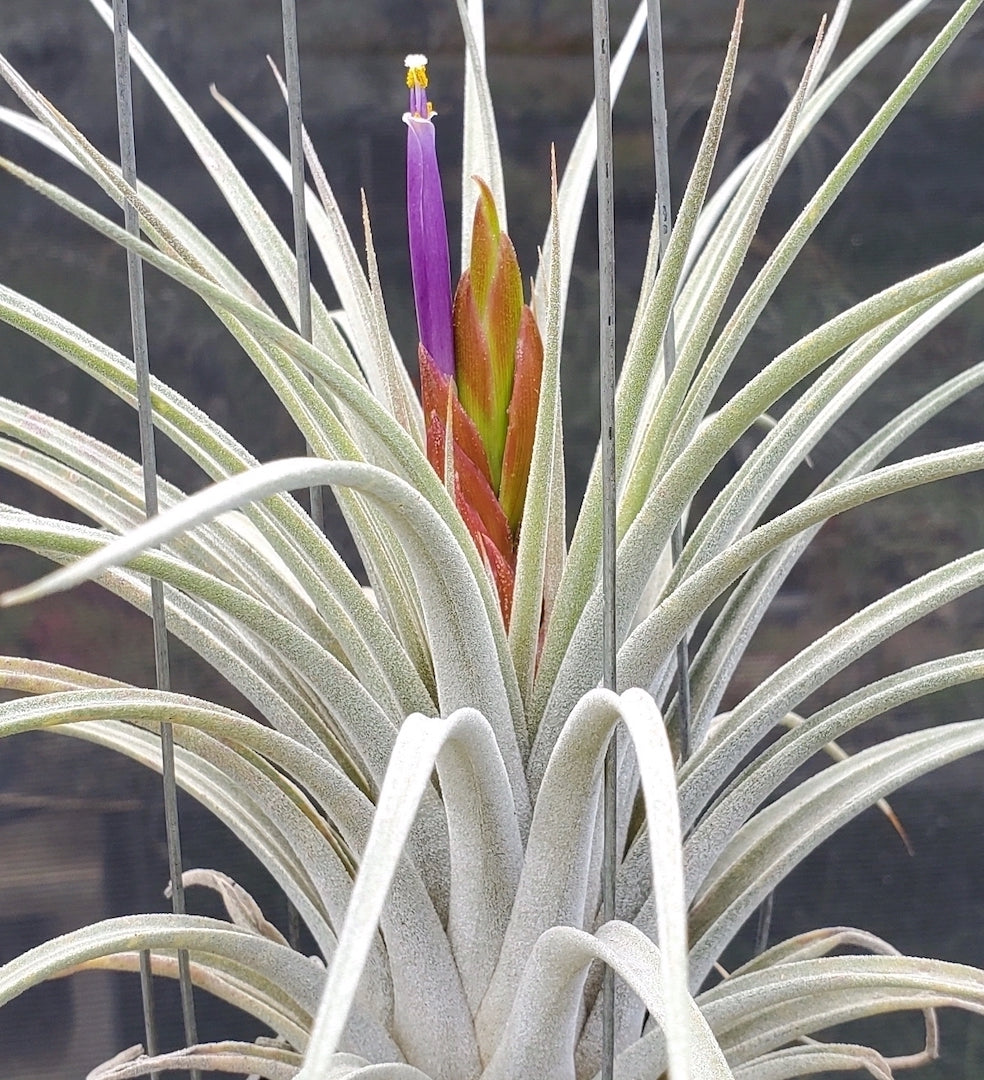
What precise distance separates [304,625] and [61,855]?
0.72 meters

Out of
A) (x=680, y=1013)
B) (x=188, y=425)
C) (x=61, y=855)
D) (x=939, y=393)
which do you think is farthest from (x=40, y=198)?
(x=680, y=1013)

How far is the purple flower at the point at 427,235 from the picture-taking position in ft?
1.54

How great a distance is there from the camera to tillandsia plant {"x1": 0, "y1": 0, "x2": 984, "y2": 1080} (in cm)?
A: 35

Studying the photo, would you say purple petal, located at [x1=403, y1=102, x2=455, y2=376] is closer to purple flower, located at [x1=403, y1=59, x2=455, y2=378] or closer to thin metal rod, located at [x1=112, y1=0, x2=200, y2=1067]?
purple flower, located at [x1=403, y1=59, x2=455, y2=378]

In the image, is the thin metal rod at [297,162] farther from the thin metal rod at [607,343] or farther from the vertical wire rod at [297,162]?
the thin metal rod at [607,343]

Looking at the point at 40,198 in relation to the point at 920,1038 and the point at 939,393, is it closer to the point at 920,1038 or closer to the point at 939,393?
the point at 939,393

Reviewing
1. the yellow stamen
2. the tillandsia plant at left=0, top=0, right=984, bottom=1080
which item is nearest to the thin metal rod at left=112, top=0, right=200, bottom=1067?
the tillandsia plant at left=0, top=0, right=984, bottom=1080

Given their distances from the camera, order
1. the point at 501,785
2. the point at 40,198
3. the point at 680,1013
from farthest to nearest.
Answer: the point at 40,198
the point at 501,785
the point at 680,1013

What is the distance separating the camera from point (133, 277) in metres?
0.41

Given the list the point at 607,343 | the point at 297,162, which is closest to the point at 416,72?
the point at 297,162

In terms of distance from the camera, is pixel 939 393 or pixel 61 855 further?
pixel 61 855

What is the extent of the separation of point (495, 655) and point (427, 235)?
19cm

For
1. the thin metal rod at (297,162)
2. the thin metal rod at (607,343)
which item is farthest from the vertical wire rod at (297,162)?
the thin metal rod at (607,343)

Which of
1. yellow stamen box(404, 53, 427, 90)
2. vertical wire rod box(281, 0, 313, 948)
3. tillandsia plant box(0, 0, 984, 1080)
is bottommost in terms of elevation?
tillandsia plant box(0, 0, 984, 1080)
